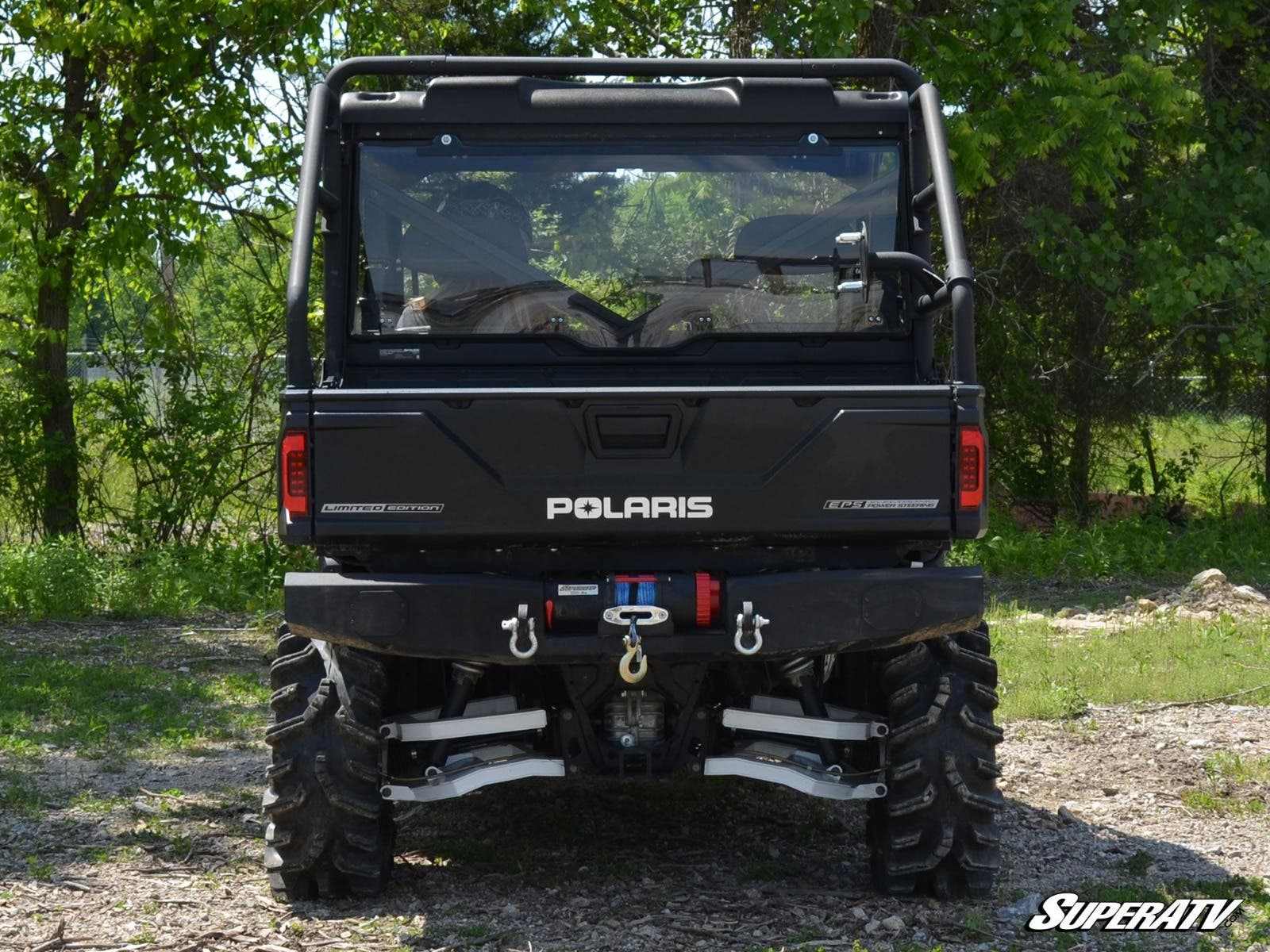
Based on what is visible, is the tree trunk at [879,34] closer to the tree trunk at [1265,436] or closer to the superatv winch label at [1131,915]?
the tree trunk at [1265,436]

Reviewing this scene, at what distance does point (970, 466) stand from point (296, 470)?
1.92m

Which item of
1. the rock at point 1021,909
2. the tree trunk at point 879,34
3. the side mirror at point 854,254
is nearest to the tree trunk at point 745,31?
the tree trunk at point 879,34

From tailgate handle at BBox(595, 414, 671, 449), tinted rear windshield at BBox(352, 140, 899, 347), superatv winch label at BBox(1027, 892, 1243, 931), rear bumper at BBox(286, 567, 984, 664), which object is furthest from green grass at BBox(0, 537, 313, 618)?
superatv winch label at BBox(1027, 892, 1243, 931)

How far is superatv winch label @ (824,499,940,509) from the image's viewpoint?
4.61m

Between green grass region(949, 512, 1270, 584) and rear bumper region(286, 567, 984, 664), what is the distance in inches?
300

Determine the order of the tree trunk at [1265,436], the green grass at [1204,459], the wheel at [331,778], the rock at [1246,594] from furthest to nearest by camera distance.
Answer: the green grass at [1204,459]
the tree trunk at [1265,436]
the rock at [1246,594]
the wheel at [331,778]

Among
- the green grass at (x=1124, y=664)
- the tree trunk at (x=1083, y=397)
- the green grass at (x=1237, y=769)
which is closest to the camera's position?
the green grass at (x=1237, y=769)

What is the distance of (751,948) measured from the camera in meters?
4.40

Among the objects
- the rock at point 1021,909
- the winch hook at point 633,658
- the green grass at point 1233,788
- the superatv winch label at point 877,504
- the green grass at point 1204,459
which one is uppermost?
the superatv winch label at point 877,504

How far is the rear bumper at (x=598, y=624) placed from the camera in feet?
14.8

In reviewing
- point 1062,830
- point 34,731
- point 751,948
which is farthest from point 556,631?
point 34,731

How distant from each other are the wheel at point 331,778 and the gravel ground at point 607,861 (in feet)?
0.49

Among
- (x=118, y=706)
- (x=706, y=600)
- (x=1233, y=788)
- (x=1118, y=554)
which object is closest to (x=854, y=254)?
(x=706, y=600)

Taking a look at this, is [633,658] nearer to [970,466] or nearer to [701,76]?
[970,466]
